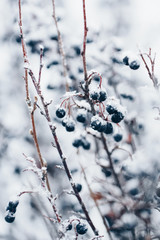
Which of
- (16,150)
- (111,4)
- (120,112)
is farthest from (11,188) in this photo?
(111,4)

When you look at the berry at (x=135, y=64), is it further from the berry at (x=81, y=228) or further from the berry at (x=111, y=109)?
the berry at (x=81, y=228)

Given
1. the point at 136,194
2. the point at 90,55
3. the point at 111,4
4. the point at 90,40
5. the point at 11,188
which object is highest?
the point at 111,4

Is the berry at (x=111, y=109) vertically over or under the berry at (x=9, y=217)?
over

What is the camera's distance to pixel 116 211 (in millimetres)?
2246

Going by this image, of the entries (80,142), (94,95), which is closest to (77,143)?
(80,142)

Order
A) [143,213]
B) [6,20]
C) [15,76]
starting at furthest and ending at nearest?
[15,76] → [6,20] → [143,213]

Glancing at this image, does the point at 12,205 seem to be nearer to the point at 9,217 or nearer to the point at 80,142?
the point at 9,217

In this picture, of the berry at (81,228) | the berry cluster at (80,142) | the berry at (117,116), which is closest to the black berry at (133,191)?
the berry cluster at (80,142)

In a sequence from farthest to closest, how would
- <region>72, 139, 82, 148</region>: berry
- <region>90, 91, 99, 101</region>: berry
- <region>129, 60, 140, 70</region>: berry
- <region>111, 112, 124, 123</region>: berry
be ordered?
<region>72, 139, 82, 148</region>: berry
<region>129, 60, 140, 70</region>: berry
<region>111, 112, 124, 123</region>: berry
<region>90, 91, 99, 101</region>: berry

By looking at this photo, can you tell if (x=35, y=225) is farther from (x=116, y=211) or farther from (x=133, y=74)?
(x=133, y=74)

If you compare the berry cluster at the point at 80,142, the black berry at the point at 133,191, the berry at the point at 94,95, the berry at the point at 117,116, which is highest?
the berry at the point at 94,95

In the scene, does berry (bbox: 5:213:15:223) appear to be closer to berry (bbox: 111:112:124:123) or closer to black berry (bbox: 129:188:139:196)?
berry (bbox: 111:112:124:123)

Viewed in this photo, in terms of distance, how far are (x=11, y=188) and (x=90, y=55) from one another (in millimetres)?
2343

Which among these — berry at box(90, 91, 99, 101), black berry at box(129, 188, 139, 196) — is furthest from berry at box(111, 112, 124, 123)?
black berry at box(129, 188, 139, 196)
